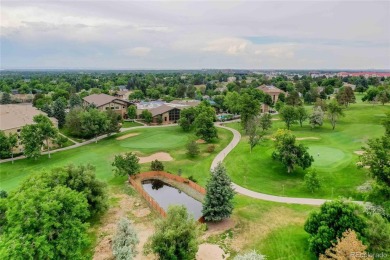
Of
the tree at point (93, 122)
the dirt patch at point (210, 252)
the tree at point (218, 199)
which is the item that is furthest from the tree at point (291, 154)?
the tree at point (93, 122)

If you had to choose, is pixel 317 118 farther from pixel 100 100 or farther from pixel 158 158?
pixel 100 100

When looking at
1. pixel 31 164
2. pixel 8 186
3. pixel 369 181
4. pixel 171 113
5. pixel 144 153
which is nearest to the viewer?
pixel 369 181

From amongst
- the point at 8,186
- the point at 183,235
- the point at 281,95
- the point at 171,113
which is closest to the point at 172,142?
the point at 171,113

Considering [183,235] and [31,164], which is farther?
[31,164]

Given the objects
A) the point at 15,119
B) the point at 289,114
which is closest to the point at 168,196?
the point at 289,114

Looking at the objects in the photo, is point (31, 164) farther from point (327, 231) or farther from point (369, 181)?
point (369, 181)

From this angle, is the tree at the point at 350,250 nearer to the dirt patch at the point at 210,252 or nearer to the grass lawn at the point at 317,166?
the dirt patch at the point at 210,252

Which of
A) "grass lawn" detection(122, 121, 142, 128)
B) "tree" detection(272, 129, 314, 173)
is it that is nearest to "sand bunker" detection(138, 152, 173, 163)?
"tree" detection(272, 129, 314, 173)
